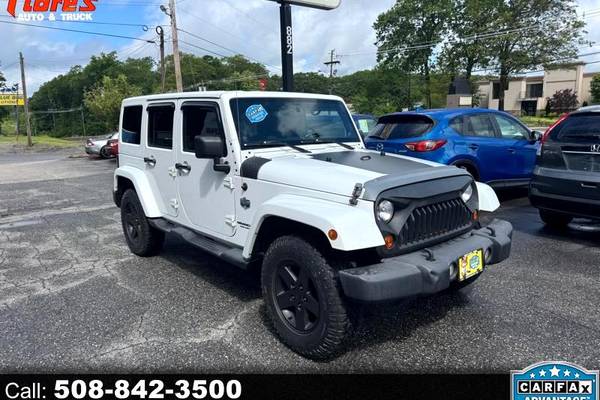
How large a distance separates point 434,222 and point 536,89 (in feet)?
226

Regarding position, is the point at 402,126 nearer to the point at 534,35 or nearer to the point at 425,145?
the point at 425,145

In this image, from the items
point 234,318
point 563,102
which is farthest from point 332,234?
point 563,102

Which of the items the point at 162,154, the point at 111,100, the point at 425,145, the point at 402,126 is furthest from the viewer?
the point at 111,100

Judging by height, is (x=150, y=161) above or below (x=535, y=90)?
below

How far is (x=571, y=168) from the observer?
209 inches

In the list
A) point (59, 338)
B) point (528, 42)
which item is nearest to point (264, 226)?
point (59, 338)

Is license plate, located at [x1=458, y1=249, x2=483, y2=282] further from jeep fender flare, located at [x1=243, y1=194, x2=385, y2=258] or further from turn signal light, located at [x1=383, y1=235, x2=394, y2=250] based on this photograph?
jeep fender flare, located at [x1=243, y1=194, x2=385, y2=258]

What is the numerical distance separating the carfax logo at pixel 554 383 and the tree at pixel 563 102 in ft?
196

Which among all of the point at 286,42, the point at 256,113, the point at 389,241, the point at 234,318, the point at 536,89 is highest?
the point at 536,89

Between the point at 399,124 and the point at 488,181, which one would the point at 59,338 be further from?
the point at 488,181

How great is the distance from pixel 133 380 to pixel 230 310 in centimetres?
109

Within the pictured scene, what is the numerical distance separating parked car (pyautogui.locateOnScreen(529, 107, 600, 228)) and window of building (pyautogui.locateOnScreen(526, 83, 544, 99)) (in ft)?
211

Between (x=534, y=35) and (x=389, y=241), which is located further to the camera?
(x=534, y=35)

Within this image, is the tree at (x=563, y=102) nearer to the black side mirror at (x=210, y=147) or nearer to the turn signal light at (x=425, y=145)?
the turn signal light at (x=425, y=145)
